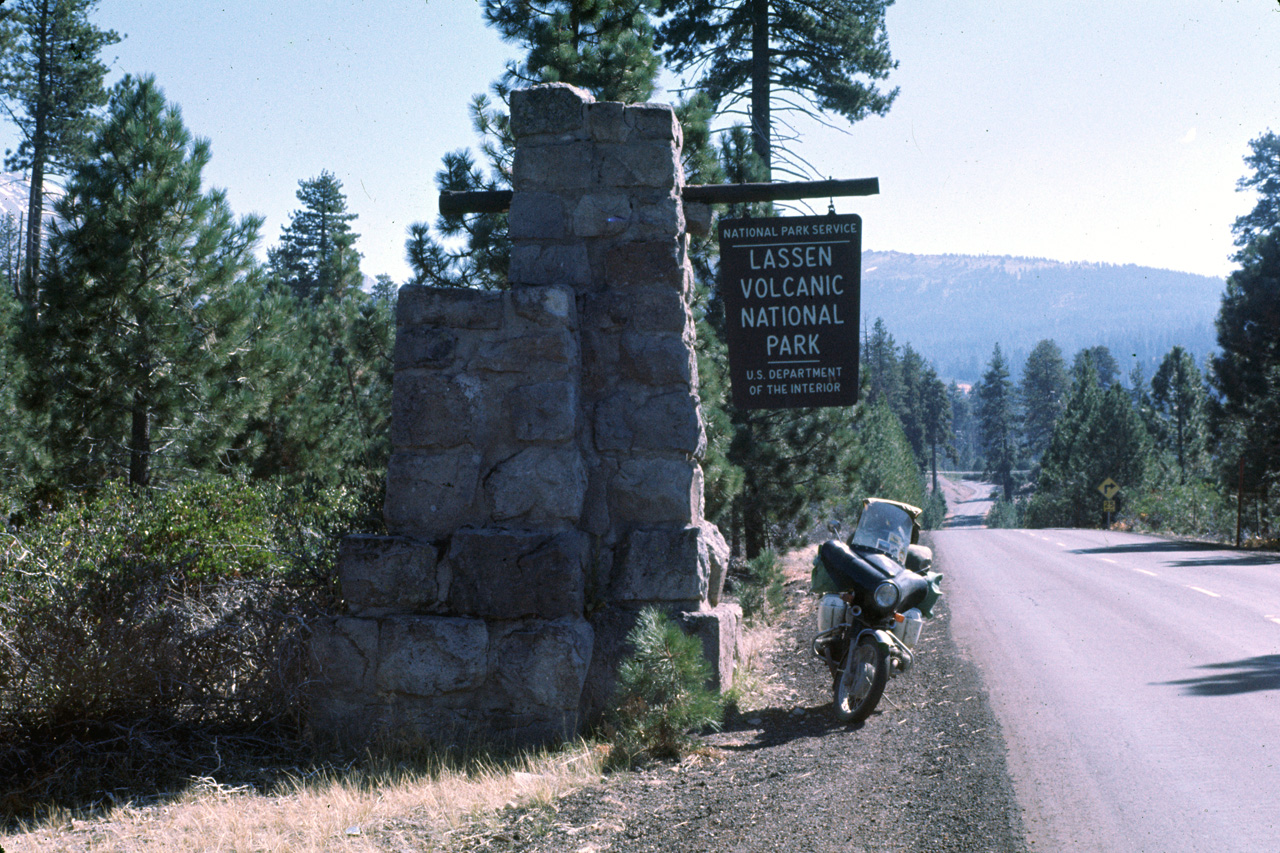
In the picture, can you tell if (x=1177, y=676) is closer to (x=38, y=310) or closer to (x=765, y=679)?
(x=765, y=679)

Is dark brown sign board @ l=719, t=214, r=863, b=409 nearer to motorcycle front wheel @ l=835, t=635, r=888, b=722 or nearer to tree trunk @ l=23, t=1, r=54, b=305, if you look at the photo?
motorcycle front wheel @ l=835, t=635, r=888, b=722

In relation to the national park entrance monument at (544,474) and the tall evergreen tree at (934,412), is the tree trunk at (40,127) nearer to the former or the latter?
the national park entrance monument at (544,474)

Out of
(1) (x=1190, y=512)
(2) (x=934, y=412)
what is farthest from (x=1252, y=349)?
(2) (x=934, y=412)

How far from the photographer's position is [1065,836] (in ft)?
13.8

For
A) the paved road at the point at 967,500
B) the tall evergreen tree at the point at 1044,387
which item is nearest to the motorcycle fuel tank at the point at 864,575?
the paved road at the point at 967,500

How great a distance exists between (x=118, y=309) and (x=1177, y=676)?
12765 millimetres

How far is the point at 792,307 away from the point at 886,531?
68.6 inches

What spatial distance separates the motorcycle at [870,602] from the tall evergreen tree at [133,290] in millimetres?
9784

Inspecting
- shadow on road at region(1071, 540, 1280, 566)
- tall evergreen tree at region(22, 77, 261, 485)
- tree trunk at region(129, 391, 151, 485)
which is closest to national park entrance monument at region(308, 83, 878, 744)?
tall evergreen tree at region(22, 77, 261, 485)

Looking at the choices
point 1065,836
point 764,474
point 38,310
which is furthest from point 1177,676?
point 38,310

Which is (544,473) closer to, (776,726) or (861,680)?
(776,726)

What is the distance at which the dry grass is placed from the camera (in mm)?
4066

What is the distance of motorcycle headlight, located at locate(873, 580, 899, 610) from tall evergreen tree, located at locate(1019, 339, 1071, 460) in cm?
12325

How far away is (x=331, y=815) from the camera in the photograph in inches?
169
